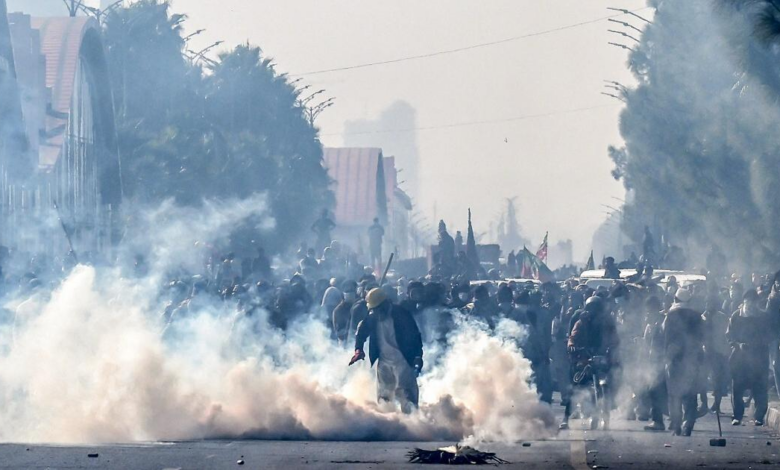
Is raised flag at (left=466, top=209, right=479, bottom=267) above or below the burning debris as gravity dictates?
above

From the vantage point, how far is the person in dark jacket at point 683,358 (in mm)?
16344

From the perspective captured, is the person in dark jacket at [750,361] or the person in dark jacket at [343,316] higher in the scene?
the person in dark jacket at [343,316]

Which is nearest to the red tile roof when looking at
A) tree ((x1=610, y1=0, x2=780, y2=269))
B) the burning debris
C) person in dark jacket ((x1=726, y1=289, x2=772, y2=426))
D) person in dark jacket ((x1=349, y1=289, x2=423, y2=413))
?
tree ((x1=610, y1=0, x2=780, y2=269))

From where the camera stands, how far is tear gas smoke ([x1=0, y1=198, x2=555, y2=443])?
51.2ft

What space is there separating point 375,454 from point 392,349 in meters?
2.83

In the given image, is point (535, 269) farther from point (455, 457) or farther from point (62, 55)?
point (455, 457)

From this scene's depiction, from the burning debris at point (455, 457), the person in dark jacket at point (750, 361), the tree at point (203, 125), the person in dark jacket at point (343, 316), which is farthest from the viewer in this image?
the tree at point (203, 125)

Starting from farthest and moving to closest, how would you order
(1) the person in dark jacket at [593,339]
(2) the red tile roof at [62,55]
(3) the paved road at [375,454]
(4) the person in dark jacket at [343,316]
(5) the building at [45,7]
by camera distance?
(5) the building at [45,7]
(2) the red tile roof at [62,55]
(4) the person in dark jacket at [343,316]
(1) the person in dark jacket at [593,339]
(3) the paved road at [375,454]

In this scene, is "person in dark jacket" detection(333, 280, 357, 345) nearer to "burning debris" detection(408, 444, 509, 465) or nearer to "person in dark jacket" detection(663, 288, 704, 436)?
"person in dark jacket" detection(663, 288, 704, 436)

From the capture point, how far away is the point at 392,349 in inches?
644

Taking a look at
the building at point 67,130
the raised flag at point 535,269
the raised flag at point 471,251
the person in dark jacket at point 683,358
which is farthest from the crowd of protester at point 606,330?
the building at point 67,130

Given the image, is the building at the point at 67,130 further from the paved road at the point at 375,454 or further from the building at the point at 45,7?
the building at the point at 45,7

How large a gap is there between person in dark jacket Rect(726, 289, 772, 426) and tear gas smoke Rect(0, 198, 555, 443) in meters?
2.58

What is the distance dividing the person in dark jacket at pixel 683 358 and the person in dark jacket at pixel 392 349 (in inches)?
105
